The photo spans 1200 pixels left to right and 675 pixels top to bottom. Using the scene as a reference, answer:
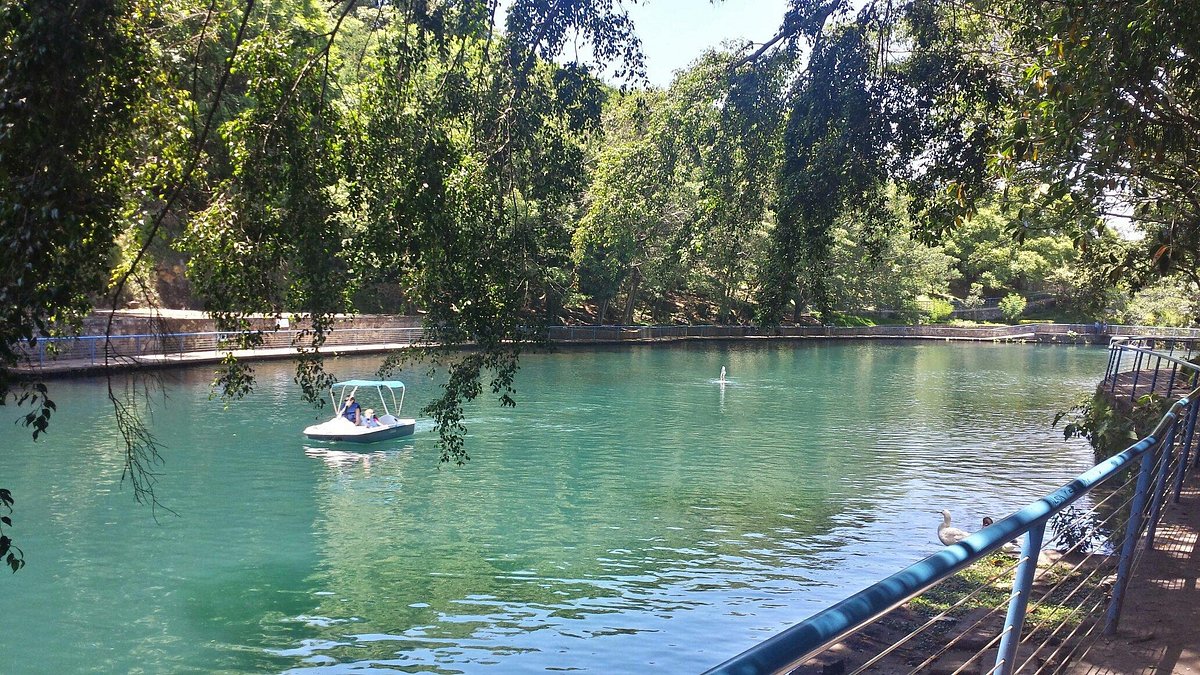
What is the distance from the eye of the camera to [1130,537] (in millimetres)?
4125

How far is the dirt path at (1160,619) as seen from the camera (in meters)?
4.16

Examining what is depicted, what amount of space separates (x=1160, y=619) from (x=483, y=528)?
12.5 m

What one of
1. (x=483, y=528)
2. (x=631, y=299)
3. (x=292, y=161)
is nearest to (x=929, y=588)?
(x=292, y=161)

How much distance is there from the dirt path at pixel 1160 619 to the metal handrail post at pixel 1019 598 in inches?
74.6

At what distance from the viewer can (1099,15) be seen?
312 inches

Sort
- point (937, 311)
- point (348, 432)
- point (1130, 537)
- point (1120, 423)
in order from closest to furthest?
point (1130, 537), point (1120, 423), point (348, 432), point (937, 311)

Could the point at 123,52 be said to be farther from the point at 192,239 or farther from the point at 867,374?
the point at 867,374

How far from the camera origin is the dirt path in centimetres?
416

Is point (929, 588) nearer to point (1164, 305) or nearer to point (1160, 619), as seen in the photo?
point (1160, 619)

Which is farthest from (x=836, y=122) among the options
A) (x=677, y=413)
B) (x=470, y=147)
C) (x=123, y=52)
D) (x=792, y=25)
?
(x=677, y=413)

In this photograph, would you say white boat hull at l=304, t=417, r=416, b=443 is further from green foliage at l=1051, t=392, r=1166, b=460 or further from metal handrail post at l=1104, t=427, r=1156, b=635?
metal handrail post at l=1104, t=427, r=1156, b=635

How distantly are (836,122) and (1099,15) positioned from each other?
16.7ft

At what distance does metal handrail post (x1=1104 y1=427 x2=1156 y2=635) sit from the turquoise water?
6314 mm

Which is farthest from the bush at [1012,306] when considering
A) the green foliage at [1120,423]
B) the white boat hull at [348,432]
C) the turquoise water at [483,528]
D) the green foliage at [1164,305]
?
the white boat hull at [348,432]
